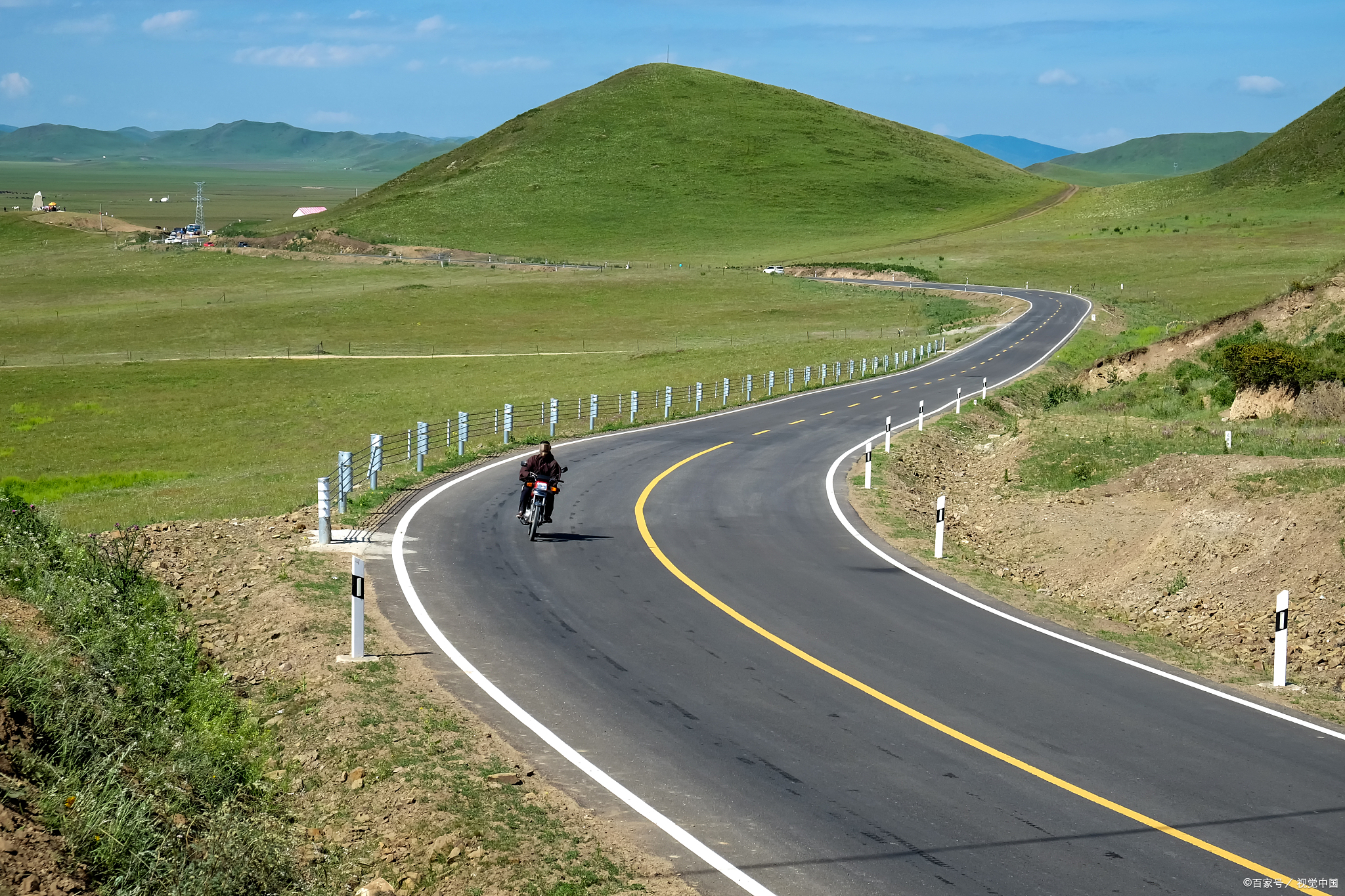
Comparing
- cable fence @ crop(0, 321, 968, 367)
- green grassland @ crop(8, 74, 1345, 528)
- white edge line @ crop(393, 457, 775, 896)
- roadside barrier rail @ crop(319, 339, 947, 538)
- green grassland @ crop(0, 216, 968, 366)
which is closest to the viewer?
white edge line @ crop(393, 457, 775, 896)

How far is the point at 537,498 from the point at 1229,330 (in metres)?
27.4

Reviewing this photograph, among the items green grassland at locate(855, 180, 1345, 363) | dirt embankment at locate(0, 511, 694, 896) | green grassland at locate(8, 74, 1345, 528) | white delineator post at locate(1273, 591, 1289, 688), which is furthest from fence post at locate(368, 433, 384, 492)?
green grassland at locate(855, 180, 1345, 363)

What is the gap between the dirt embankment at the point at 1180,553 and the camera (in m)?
15.4

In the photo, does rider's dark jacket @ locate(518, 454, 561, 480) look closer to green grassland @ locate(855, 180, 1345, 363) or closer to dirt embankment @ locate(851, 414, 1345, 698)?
dirt embankment @ locate(851, 414, 1345, 698)

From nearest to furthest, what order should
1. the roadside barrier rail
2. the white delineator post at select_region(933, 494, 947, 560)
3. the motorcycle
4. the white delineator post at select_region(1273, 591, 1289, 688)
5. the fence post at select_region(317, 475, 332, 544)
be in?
the white delineator post at select_region(1273, 591, 1289, 688) → the fence post at select_region(317, 475, 332, 544) → the white delineator post at select_region(933, 494, 947, 560) → the motorcycle → the roadside barrier rail

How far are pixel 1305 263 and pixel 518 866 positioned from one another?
104 m

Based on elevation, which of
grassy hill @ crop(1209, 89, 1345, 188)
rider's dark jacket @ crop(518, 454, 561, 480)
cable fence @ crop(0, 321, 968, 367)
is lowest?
cable fence @ crop(0, 321, 968, 367)

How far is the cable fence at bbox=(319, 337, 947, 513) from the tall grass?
14.3 feet

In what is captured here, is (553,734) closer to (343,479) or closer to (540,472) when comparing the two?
(540,472)

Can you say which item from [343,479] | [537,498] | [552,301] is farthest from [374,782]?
[552,301]

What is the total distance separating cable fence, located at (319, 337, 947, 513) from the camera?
28.5 meters

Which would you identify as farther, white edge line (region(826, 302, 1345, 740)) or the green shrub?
the green shrub

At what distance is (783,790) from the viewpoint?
33.5 ft

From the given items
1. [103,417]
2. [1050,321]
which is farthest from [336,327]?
[1050,321]
